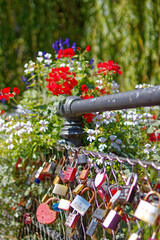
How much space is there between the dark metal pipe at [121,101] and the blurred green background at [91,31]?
276 centimetres

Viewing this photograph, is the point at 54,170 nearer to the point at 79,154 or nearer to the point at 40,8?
the point at 79,154

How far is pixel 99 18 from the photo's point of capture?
430 centimetres

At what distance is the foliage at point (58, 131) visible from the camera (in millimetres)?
1534

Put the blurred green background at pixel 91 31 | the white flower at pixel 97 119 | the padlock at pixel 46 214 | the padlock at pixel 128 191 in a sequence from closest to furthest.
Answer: the padlock at pixel 128 191 → the padlock at pixel 46 214 → the white flower at pixel 97 119 → the blurred green background at pixel 91 31

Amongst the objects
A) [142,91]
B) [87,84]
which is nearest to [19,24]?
[87,84]

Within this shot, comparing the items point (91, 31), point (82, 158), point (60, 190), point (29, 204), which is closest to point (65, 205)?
point (60, 190)

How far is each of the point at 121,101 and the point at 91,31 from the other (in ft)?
12.3

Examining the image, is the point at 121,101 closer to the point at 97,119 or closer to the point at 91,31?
the point at 97,119

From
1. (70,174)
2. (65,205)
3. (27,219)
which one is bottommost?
(27,219)

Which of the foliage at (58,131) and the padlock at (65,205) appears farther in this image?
the foliage at (58,131)

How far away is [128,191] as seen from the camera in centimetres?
80

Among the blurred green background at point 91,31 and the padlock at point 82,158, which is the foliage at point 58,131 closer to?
the padlock at point 82,158

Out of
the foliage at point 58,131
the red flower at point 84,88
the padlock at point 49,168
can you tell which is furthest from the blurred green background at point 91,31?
the padlock at point 49,168

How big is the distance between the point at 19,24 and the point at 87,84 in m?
3.98
